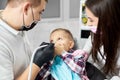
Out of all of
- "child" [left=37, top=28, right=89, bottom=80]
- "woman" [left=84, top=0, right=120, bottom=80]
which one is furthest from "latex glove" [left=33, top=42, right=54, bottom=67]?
"woman" [left=84, top=0, right=120, bottom=80]

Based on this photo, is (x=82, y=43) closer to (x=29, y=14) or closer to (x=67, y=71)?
(x=67, y=71)

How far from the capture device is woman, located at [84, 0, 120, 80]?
1391 mm

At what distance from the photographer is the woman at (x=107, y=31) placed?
139cm

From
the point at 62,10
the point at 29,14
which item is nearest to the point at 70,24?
the point at 62,10

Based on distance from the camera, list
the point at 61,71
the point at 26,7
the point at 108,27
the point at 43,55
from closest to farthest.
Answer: the point at 26,7 → the point at 43,55 → the point at 108,27 → the point at 61,71

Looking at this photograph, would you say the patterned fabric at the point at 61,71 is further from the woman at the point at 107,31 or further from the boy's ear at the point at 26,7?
the boy's ear at the point at 26,7

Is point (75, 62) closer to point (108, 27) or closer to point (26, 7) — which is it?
point (108, 27)

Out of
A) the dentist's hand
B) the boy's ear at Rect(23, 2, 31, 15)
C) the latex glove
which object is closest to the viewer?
the boy's ear at Rect(23, 2, 31, 15)

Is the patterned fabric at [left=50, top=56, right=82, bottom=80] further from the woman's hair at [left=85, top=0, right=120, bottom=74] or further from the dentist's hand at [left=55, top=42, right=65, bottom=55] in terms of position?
the woman's hair at [left=85, top=0, right=120, bottom=74]

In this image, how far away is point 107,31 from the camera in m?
1.44

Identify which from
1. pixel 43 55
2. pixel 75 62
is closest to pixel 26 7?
pixel 43 55

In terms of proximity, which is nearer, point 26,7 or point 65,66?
point 26,7

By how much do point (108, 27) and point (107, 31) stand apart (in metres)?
0.03

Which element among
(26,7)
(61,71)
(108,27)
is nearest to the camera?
(26,7)
